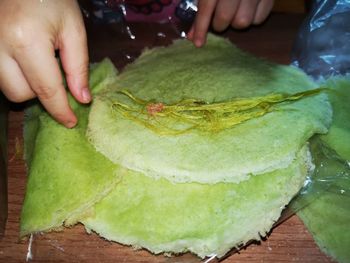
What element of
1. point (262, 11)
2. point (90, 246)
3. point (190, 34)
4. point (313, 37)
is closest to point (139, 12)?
point (190, 34)

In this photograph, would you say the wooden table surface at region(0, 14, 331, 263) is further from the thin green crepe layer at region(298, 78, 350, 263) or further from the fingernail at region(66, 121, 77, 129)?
the fingernail at region(66, 121, 77, 129)

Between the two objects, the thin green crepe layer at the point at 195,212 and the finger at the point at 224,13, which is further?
the finger at the point at 224,13

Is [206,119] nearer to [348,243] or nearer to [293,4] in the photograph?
[348,243]

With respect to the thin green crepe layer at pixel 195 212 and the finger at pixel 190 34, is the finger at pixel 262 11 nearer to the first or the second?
the finger at pixel 190 34

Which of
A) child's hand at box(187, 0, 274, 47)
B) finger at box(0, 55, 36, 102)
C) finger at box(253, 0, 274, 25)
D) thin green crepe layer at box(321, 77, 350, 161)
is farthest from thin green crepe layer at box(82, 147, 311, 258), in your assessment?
finger at box(253, 0, 274, 25)

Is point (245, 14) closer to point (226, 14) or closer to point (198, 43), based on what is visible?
point (226, 14)

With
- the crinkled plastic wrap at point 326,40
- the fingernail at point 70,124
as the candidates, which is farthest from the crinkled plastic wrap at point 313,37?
the fingernail at point 70,124

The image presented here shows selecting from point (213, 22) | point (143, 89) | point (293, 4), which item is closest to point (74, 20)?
point (143, 89)
